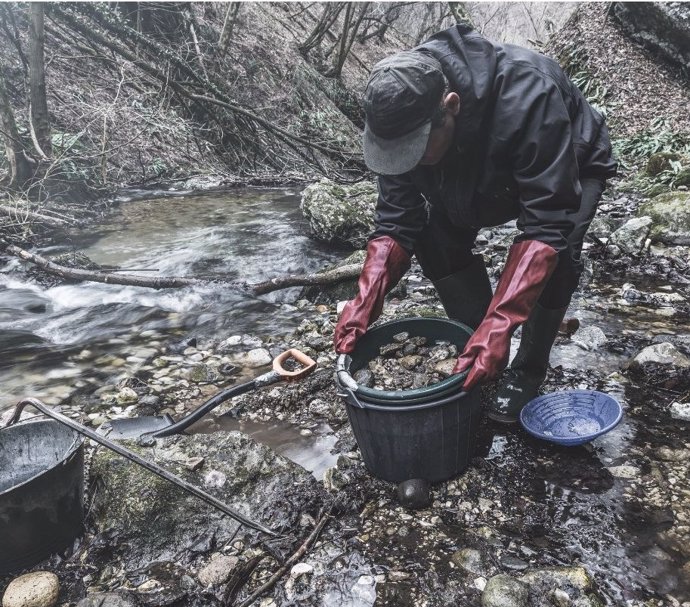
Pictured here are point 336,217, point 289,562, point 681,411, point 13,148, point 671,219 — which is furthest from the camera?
point 13,148

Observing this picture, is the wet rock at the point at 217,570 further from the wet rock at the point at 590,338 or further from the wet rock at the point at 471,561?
the wet rock at the point at 590,338

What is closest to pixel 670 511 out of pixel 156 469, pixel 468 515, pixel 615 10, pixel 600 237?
pixel 468 515

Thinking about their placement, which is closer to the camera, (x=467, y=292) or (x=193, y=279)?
(x=467, y=292)

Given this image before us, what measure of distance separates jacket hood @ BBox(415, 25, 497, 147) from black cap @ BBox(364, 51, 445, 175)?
7 centimetres

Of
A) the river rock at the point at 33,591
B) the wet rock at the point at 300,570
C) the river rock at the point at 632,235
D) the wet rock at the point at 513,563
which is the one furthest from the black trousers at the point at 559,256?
the river rock at the point at 632,235

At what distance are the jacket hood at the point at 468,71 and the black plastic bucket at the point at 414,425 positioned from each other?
0.87 metres

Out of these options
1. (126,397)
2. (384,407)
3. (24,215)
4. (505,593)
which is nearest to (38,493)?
(384,407)

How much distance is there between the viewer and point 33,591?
72.6 inches

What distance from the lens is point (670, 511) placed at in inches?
80.2

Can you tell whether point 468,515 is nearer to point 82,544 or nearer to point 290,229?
point 82,544

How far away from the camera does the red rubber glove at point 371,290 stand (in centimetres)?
239

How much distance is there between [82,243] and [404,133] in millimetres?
5828

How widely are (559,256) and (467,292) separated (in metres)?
0.66

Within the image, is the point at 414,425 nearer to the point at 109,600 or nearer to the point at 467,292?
the point at 467,292
